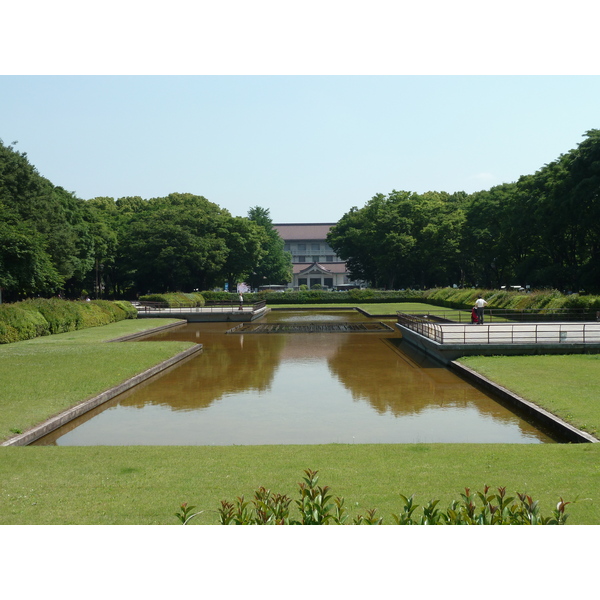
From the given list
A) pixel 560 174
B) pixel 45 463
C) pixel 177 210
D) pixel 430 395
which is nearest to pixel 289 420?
pixel 430 395

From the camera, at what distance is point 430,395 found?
1461cm

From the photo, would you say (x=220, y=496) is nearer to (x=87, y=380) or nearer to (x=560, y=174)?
(x=87, y=380)

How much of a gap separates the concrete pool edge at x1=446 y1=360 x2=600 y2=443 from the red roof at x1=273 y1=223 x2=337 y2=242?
133188 millimetres

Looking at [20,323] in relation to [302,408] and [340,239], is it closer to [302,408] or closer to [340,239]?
[302,408]

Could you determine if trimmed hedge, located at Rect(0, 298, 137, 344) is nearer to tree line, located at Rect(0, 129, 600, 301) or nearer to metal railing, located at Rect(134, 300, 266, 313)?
tree line, located at Rect(0, 129, 600, 301)

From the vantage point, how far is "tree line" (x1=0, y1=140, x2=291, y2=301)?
47.2m

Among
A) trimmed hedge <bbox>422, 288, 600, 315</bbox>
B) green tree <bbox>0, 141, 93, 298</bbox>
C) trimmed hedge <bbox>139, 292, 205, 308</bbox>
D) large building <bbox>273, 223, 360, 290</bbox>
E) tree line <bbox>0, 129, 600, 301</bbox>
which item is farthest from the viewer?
large building <bbox>273, 223, 360, 290</bbox>

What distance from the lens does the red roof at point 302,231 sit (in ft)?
493

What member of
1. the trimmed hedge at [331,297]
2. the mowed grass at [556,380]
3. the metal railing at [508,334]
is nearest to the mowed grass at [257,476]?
the mowed grass at [556,380]

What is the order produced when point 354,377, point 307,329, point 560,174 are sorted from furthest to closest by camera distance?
point 560,174, point 307,329, point 354,377

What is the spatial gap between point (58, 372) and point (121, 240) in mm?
57021

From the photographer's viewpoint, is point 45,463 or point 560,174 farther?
point 560,174

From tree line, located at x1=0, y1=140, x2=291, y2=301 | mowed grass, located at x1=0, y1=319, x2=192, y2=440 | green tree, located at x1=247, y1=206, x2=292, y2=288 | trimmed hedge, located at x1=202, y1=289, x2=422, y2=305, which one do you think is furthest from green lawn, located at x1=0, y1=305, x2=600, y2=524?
green tree, located at x1=247, y1=206, x2=292, y2=288

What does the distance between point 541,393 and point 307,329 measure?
72.2 feet
